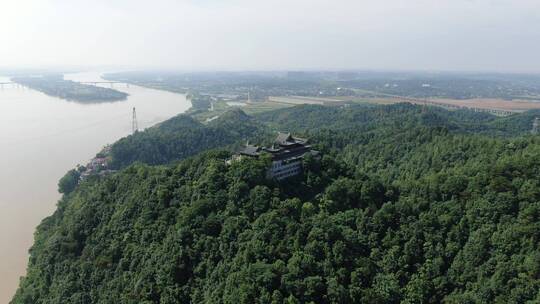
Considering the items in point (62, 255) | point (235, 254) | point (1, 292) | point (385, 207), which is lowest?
point (1, 292)

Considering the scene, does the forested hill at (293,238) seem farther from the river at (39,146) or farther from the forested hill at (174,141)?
the forested hill at (174,141)

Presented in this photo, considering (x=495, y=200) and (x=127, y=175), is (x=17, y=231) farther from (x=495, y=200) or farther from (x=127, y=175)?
(x=495, y=200)

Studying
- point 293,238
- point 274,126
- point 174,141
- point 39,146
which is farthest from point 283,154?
point 274,126

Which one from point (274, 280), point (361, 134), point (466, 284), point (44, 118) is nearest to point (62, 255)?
point (274, 280)

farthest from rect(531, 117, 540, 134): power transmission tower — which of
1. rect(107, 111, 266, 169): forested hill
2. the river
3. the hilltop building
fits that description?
the river

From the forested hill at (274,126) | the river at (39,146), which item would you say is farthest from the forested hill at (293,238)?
the forested hill at (274,126)

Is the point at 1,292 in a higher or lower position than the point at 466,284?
lower
